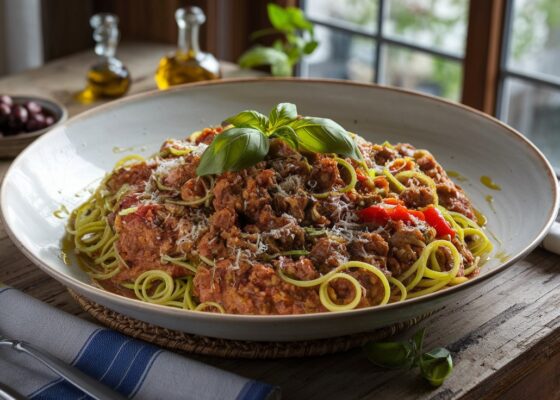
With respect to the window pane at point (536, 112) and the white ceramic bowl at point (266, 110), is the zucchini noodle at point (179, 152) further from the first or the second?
the window pane at point (536, 112)

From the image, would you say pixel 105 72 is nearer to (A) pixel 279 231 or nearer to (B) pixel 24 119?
(B) pixel 24 119

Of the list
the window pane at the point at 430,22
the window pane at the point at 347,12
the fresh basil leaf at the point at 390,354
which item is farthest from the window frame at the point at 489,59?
the fresh basil leaf at the point at 390,354

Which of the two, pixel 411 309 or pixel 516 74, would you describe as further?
pixel 516 74

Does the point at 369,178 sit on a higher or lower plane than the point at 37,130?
higher

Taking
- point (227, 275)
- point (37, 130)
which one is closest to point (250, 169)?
point (227, 275)

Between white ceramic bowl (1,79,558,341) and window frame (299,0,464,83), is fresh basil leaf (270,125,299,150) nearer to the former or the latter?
white ceramic bowl (1,79,558,341)

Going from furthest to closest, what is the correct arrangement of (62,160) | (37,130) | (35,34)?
(35,34), (37,130), (62,160)

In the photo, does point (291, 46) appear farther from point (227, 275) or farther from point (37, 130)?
point (227, 275)

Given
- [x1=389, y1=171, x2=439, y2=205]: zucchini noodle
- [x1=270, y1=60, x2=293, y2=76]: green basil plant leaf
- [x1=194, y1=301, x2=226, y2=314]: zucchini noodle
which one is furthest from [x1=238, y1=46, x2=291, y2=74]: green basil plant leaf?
[x1=194, y1=301, x2=226, y2=314]: zucchini noodle
